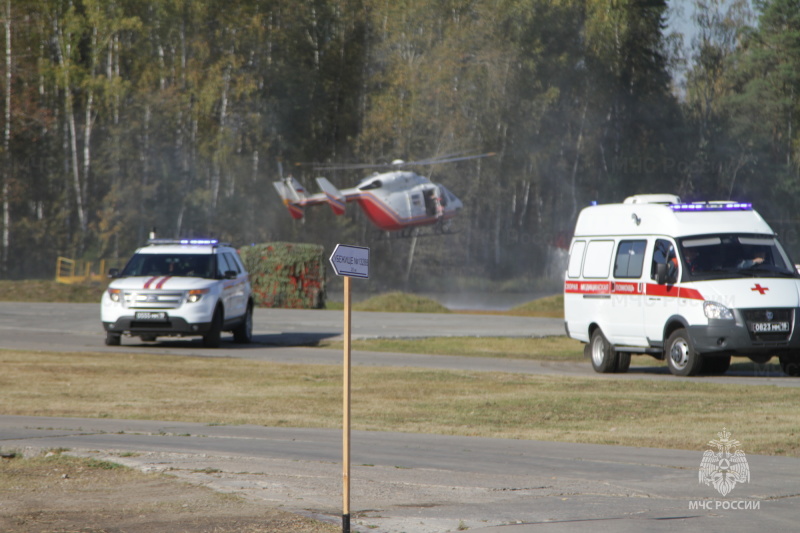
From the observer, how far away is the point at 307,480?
27.0ft

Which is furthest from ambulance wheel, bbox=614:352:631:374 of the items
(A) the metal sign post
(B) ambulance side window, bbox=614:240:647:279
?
(A) the metal sign post

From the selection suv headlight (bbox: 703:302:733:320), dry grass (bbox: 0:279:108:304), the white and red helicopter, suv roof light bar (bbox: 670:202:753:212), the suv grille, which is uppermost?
the white and red helicopter

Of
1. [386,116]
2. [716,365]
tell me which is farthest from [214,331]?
[386,116]

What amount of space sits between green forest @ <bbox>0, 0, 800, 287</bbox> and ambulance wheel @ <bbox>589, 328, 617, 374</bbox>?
127 feet

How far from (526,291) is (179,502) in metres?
55.9

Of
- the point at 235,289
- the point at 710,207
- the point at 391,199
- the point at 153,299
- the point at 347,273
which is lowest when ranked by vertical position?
the point at 153,299

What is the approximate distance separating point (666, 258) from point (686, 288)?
71 centimetres

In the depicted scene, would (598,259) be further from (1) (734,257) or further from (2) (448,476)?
(2) (448,476)

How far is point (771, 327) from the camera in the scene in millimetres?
16172

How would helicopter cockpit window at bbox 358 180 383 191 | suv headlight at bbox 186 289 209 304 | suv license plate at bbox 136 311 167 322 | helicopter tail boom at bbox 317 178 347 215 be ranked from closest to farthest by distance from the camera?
suv license plate at bbox 136 311 167 322, suv headlight at bbox 186 289 209 304, helicopter cockpit window at bbox 358 180 383 191, helicopter tail boom at bbox 317 178 347 215

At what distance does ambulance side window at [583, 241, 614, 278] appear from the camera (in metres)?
18.4

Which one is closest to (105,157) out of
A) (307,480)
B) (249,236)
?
(249,236)

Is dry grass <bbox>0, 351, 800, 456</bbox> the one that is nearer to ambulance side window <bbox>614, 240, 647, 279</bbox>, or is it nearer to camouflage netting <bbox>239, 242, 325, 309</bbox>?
ambulance side window <bbox>614, 240, 647, 279</bbox>

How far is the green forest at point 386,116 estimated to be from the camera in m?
56.7
